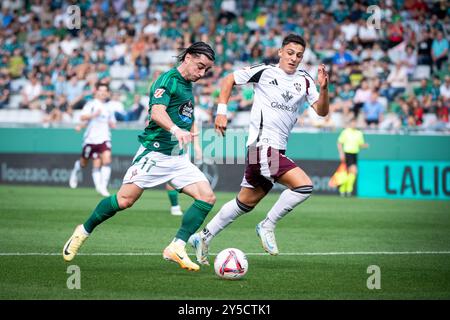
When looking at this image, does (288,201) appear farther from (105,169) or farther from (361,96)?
(361,96)

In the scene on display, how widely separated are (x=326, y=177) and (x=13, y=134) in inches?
347

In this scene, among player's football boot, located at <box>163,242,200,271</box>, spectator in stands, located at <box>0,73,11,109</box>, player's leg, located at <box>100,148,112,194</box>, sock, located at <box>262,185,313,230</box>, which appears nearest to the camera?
player's football boot, located at <box>163,242,200,271</box>

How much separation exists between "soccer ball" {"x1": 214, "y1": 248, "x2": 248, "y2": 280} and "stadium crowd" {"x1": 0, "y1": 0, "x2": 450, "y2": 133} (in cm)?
1459

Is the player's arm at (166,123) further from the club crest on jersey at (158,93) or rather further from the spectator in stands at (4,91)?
the spectator in stands at (4,91)

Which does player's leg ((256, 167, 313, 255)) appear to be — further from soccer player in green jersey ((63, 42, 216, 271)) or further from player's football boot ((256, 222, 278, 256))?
soccer player in green jersey ((63, 42, 216, 271))

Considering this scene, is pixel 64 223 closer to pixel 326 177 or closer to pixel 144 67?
pixel 326 177

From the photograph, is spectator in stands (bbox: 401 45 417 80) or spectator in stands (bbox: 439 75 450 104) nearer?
spectator in stands (bbox: 439 75 450 104)

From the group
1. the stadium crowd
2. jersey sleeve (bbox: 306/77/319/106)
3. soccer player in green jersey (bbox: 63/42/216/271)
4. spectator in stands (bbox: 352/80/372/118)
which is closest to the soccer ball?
soccer player in green jersey (bbox: 63/42/216/271)

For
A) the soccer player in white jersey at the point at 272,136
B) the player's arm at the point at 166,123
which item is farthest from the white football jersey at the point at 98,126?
the player's arm at the point at 166,123

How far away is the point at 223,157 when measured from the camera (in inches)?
971

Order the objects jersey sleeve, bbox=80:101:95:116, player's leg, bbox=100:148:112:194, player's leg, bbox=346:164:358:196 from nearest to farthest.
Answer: jersey sleeve, bbox=80:101:95:116 < player's leg, bbox=100:148:112:194 < player's leg, bbox=346:164:358:196

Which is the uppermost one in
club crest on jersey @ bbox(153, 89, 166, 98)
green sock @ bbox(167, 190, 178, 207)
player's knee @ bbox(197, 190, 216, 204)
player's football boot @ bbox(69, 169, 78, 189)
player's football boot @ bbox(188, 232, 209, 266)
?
club crest on jersey @ bbox(153, 89, 166, 98)

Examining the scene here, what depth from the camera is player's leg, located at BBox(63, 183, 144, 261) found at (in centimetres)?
1006
